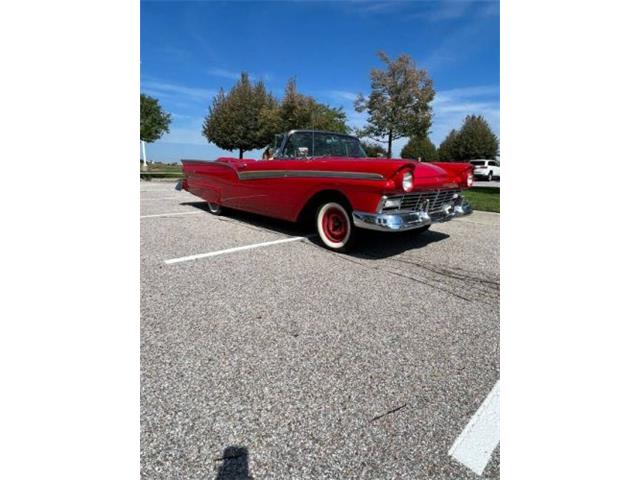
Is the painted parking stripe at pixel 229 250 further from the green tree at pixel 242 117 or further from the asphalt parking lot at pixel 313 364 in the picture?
the green tree at pixel 242 117

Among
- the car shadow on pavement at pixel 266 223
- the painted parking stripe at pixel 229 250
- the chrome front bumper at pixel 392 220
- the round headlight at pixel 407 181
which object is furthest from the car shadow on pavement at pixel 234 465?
the car shadow on pavement at pixel 266 223

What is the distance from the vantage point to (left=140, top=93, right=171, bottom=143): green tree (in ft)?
73.8

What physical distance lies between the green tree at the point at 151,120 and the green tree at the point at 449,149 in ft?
83.0

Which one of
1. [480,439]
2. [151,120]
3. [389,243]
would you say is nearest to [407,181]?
[389,243]

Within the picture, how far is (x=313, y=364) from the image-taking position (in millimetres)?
1688

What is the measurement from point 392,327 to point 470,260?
1.79 metres

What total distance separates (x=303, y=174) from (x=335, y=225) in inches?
27.3

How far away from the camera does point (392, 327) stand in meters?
2.08

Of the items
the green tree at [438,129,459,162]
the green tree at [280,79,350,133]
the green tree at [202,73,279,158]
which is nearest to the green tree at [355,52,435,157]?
the green tree at [280,79,350,133]

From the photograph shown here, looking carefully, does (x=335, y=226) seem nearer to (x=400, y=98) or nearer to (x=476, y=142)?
(x=400, y=98)

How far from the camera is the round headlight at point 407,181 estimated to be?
124 inches

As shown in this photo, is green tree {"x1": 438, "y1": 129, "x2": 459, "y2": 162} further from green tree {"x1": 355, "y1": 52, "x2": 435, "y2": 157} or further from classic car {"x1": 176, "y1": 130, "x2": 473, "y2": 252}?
classic car {"x1": 176, "y1": 130, "x2": 473, "y2": 252}

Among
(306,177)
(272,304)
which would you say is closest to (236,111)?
(306,177)

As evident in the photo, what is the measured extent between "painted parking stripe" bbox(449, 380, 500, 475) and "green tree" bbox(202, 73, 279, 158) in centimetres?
1973
